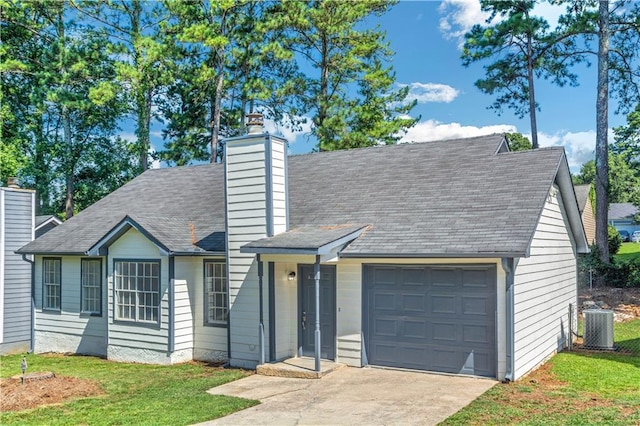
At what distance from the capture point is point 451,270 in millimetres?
9445

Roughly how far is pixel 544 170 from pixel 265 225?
584cm

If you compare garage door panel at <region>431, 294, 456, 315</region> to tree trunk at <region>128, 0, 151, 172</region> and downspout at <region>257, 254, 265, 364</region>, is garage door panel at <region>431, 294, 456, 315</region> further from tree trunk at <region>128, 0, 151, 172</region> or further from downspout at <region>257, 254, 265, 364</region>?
tree trunk at <region>128, 0, 151, 172</region>

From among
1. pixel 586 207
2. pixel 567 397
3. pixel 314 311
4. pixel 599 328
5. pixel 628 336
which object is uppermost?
pixel 586 207

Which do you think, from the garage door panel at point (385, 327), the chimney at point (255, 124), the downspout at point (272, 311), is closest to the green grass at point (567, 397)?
the garage door panel at point (385, 327)

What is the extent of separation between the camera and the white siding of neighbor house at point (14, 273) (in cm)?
1418

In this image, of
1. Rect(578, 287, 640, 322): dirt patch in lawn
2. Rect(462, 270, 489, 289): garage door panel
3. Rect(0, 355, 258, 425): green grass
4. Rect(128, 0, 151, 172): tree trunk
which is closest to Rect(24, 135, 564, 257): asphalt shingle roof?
Rect(462, 270, 489, 289): garage door panel

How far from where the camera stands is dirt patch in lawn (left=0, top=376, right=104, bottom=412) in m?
8.44

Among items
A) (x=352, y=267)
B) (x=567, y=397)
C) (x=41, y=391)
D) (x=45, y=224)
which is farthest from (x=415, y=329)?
(x=45, y=224)

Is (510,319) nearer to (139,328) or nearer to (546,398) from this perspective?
(546,398)

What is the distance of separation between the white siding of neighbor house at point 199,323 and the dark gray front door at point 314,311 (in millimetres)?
1899

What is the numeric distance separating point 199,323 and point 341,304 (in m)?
3.57

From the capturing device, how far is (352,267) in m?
10.3

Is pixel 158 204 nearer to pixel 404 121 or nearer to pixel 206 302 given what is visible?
pixel 206 302

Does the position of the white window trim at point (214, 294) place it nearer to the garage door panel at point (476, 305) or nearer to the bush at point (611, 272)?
the garage door panel at point (476, 305)
